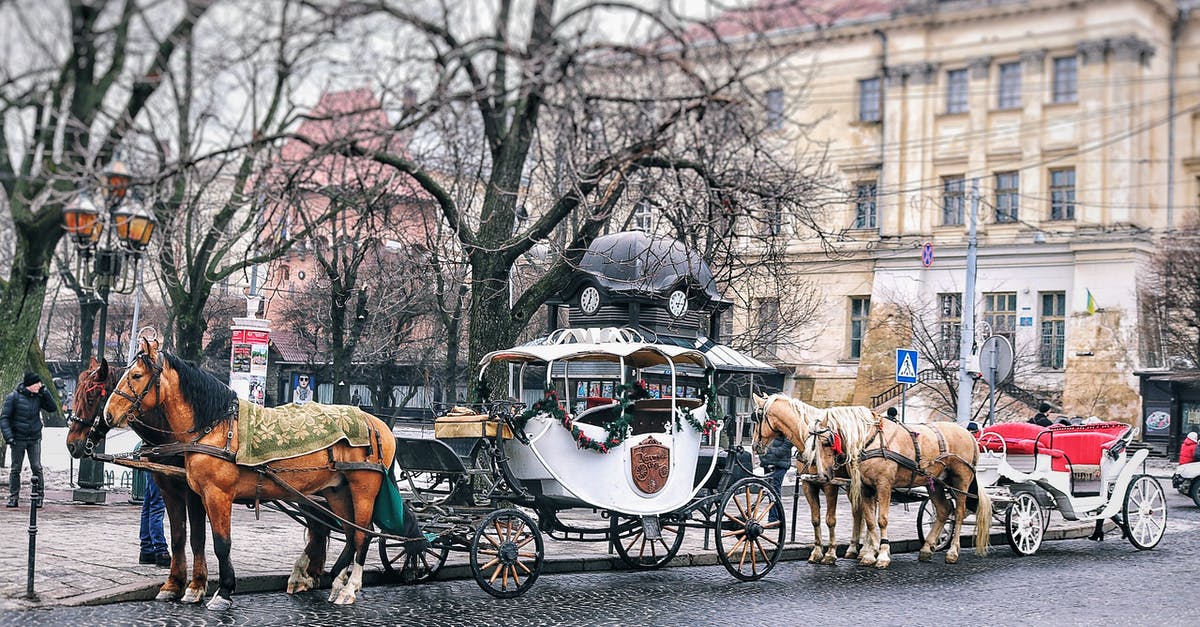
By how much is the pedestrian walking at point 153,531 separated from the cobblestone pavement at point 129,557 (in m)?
0.20

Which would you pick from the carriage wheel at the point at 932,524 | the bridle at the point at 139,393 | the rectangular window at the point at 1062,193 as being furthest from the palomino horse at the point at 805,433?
the rectangular window at the point at 1062,193

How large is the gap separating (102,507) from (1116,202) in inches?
1524

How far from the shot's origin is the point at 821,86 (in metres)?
52.8

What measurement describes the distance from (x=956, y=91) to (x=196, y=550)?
45.3 m

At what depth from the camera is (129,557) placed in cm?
1284

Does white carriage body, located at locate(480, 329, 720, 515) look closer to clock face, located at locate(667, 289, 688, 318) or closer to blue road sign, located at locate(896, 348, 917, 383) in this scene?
clock face, located at locate(667, 289, 688, 318)

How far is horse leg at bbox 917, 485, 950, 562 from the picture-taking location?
1561 centimetres

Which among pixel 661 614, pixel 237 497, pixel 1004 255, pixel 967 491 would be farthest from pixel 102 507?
pixel 1004 255

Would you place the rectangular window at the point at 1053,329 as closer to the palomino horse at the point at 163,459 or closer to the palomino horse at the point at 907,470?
the palomino horse at the point at 907,470

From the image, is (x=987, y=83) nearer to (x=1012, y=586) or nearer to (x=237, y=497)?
(x=1012, y=586)

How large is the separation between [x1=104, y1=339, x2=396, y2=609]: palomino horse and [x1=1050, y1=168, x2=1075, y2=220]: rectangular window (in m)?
41.9

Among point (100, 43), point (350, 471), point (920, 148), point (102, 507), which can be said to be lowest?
point (102, 507)

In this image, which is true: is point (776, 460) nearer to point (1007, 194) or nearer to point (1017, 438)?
point (1017, 438)

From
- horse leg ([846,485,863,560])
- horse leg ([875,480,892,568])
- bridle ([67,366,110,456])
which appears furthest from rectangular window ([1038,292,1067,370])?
bridle ([67,366,110,456])
